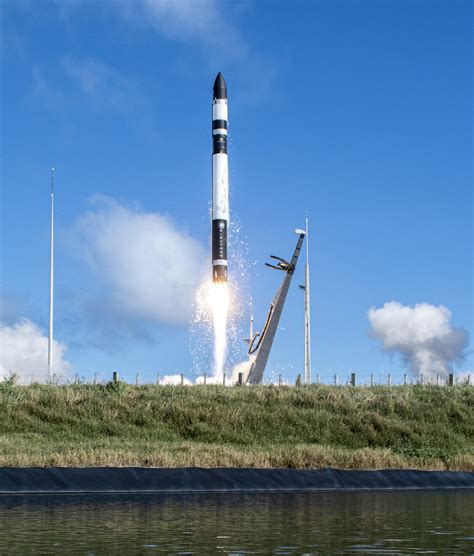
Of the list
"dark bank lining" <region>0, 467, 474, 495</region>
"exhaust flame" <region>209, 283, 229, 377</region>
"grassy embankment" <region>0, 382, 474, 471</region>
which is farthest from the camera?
"exhaust flame" <region>209, 283, 229, 377</region>

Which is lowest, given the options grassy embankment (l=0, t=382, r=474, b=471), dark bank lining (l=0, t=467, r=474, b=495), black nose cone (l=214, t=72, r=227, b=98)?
dark bank lining (l=0, t=467, r=474, b=495)

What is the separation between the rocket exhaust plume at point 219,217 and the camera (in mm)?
57500

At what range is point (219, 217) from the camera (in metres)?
59.3

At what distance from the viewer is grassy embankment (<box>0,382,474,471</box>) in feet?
137

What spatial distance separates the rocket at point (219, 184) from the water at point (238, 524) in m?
37.9

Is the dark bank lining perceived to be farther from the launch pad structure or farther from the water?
the launch pad structure

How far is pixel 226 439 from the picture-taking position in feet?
139

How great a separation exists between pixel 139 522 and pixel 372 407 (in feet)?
113

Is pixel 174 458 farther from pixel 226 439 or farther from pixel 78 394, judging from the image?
pixel 78 394

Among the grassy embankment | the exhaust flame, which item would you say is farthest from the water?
the exhaust flame

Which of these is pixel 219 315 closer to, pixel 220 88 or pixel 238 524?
pixel 220 88

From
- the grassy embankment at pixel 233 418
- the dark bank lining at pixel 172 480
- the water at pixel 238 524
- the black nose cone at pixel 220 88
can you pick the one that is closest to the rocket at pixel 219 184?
the black nose cone at pixel 220 88

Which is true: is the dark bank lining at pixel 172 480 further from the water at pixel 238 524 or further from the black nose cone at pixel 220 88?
the black nose cone at pixel 220 88

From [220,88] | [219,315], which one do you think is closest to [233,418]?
[219,315]
